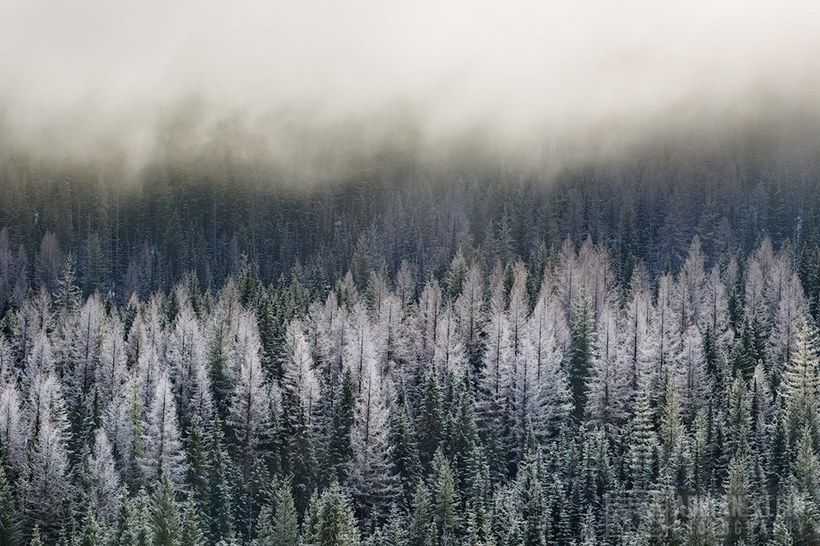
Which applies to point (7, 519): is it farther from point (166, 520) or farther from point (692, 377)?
point (692, 377)

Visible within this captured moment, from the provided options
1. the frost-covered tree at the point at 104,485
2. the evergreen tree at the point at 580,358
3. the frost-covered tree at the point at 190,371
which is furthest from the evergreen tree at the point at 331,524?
the evergreen tree at the point at 580,358

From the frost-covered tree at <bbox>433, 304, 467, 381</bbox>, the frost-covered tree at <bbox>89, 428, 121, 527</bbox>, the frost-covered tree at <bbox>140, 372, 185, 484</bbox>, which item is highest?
the frost-covered tree at <bbox>433, 304, 467, 381</bbox>

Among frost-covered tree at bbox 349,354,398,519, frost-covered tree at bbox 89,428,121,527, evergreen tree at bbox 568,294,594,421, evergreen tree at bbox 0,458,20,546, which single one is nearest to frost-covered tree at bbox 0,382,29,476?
evergreen tree at bbox 0,458,20,546

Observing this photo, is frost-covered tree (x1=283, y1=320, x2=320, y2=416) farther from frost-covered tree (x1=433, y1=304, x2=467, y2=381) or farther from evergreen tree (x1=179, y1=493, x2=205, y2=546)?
evergreen tree (x1=179, y1=493, x2=205, y2=546)

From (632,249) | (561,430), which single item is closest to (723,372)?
(561,430)

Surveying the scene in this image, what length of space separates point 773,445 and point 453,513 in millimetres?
24643

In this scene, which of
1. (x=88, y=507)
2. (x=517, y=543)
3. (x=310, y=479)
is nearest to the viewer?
(x=517, y=543)

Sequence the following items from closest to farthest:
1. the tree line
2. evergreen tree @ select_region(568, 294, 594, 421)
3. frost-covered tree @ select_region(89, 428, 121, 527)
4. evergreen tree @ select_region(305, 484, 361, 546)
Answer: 1. evergreen tree @ select_region(305, 484, 361, 546)
2. the tree line
3. frost-covered tree @ select_region(89, 428, 121, 527)
4. evergreen tree @ select_region(568, 294, 594, 421)

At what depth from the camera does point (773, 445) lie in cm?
8412

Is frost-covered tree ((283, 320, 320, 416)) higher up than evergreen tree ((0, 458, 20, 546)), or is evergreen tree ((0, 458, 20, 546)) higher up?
frost-covered tree ((283, 320, 320, 416))

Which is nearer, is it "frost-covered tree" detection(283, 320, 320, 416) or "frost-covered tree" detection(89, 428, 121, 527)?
"frost-covered tree" detection(89, 428, 121, 527)

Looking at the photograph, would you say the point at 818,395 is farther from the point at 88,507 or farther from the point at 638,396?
the point at 88,507

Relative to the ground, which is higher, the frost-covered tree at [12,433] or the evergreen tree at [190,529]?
the frost-covered tree at [12,433]

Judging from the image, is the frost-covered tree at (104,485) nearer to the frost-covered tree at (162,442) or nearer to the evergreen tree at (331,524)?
the frost-covered tree at (162,442)
